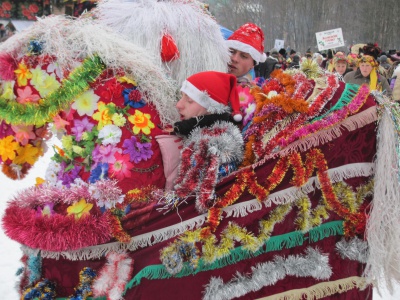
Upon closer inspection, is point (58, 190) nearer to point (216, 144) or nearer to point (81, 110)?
point (81, 110)

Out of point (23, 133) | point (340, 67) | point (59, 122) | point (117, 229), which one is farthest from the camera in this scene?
point (340, 67)

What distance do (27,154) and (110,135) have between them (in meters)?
0.50

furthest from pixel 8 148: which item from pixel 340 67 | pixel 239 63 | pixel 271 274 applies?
pixel 340 67

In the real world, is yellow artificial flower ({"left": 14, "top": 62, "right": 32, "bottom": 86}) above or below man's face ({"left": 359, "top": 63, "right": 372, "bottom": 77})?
above

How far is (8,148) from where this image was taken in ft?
6.12

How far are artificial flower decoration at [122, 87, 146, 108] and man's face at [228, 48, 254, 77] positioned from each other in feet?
3.29

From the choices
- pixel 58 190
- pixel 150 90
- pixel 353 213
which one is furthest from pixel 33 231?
pixel 353 213

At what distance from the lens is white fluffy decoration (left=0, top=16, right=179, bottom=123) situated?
173cm

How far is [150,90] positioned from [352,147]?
0.83m

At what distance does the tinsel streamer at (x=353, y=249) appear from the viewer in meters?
1.77

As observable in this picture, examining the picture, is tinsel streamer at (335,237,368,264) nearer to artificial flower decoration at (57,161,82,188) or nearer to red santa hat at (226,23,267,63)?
artificial flower decoration at (57,161,82,188)

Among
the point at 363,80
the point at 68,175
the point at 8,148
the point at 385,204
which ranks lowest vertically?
the point at 363,80

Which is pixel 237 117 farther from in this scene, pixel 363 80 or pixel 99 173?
pixel 363 80

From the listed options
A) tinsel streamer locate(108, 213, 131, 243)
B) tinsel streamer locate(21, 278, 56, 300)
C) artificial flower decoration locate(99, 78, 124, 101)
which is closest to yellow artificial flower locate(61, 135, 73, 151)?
artificial flower decoration locate(99, 78, 124, 101)
